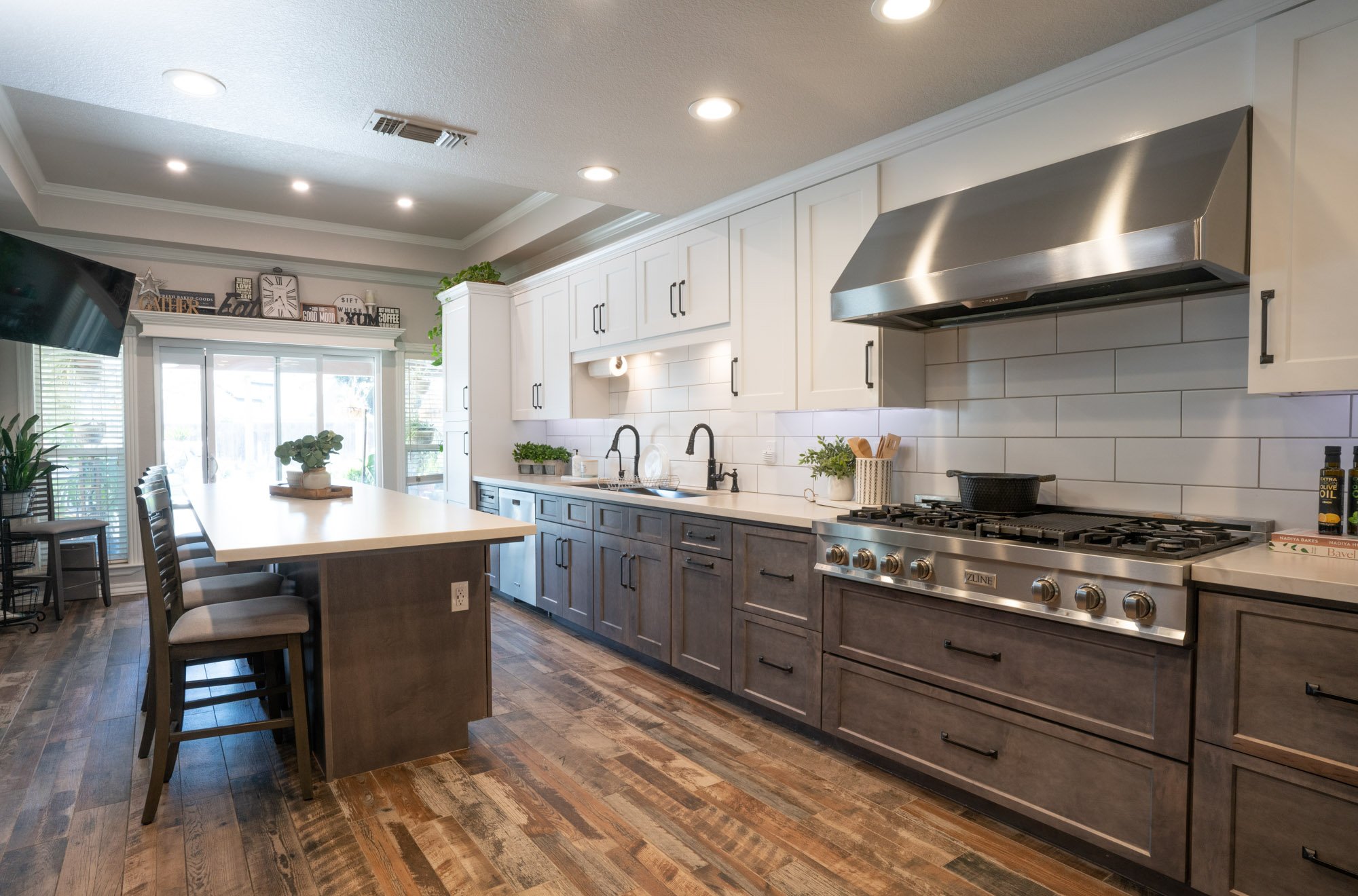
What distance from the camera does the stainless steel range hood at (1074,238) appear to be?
189 cm

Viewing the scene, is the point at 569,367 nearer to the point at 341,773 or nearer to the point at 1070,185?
the point at 341,773

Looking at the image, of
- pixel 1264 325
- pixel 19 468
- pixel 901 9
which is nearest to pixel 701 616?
pixel 1264 325

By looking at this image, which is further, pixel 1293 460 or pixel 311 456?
pixel 311 456

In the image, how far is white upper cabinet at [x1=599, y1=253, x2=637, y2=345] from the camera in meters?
4.20

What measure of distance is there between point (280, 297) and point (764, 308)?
175 inches

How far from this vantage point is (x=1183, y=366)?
7.58 ft

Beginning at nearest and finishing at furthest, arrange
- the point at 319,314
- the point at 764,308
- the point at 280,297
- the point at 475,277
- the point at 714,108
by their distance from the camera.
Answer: the point at 714,108
the point at 764,308
the point at 475,277
the point at 280,297
the point at 319,314

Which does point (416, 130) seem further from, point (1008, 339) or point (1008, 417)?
point (1008, 417)

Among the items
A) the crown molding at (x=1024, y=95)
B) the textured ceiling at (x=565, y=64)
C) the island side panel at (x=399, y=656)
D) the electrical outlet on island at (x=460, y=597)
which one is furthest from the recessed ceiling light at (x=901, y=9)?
the electrical outlet on island at (x=460, y=597)

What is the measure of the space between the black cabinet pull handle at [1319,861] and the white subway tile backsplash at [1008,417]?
1.38 metres

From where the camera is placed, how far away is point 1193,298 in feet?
7.50

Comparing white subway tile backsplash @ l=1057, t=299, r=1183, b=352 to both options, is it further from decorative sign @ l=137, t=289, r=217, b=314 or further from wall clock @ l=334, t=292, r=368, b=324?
decorative sign @ l=137, t=289, r=217, b=314

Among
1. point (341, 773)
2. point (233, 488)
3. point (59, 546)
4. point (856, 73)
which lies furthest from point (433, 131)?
point (59, 546)

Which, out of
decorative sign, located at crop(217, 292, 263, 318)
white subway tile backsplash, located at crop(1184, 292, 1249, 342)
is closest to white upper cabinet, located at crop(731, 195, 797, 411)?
white subway tile backsplash, located at crop(1184, 292, 1249, 342)
